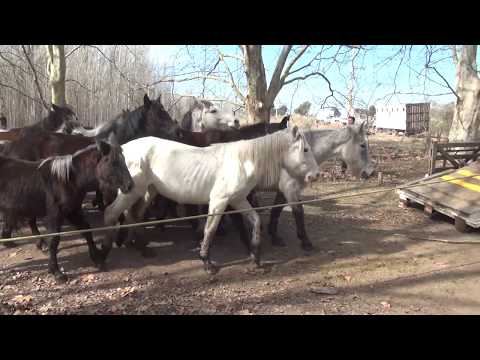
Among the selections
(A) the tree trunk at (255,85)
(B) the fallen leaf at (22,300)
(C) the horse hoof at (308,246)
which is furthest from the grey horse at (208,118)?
(B) the fallen leaf at (22,300)

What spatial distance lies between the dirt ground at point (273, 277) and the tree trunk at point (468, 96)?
25.4 ft

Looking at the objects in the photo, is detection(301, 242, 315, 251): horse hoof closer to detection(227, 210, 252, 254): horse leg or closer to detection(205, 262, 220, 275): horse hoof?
detection(227, 210, 252, 254): horse leg

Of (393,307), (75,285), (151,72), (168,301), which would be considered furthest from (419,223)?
(151,72)

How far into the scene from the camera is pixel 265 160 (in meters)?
5.09

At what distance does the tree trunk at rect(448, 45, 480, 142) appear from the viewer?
41.4ft

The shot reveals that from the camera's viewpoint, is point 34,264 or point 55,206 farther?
point 34,264

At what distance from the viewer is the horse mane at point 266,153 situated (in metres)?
5.07

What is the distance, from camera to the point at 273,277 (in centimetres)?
486

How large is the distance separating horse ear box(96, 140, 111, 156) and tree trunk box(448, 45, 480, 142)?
12814 millimetres

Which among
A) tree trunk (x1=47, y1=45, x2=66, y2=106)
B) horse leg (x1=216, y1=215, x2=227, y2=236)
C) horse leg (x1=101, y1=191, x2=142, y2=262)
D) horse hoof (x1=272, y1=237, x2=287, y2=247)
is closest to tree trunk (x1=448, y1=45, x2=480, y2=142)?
horse hoof (x1=272, y1=237, x2=287, y2=247)

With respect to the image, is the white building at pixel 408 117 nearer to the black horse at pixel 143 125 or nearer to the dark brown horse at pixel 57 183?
the black horse at pixel 143 125

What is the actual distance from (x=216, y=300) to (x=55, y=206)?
2.32m

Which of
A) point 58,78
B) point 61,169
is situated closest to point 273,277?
point 61,169

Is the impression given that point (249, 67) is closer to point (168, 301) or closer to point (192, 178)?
point (192, 178)
